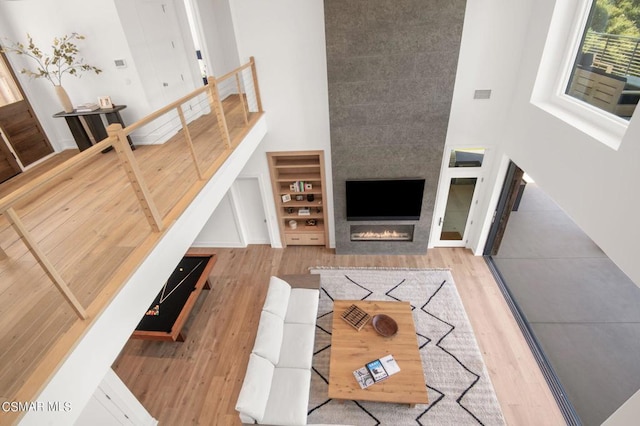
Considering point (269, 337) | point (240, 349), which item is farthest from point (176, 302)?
point (269, 337)

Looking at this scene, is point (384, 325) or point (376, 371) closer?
point (376, 371)

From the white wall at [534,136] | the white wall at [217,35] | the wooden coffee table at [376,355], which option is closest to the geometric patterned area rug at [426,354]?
the wooden coffee table at [376,355]

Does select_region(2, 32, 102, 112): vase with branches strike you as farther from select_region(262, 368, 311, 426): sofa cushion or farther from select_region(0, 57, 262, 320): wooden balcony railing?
select_region(262, 368, 311, 426): sofa cushion

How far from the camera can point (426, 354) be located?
167 inches

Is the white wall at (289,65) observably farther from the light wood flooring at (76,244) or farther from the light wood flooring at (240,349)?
the light wood flooring at (240,349)

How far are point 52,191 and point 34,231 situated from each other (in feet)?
3.05

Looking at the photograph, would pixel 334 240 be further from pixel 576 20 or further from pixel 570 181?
pixel 576 20

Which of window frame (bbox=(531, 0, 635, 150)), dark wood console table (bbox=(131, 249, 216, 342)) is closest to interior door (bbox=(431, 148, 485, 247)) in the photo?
window frame (bbox=(531, 0, 635, 150))

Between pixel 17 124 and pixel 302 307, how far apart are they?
492cm

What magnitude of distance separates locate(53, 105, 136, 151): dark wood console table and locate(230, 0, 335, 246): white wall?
6.88 feet

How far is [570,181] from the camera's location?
3195 mm

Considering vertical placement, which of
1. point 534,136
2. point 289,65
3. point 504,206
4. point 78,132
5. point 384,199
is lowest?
point 504,206

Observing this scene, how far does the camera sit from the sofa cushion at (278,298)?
4262 mm

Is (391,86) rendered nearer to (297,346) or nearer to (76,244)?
(297,346)
